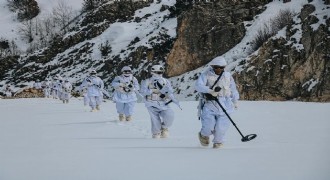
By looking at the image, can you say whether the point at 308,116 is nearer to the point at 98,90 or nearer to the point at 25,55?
the point at 98,90

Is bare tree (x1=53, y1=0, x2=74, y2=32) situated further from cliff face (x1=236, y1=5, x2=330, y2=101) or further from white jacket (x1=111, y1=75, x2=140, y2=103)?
white jacket (x1=111, y1=75, x2=140, y2=103)

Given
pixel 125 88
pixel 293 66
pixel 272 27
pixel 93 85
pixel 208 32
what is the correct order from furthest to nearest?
pixel 208 32
pixel 272 27
pixel 293 66
pixel 93 85
pixel 125 88

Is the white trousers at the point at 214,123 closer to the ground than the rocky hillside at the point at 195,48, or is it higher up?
closer to the ground

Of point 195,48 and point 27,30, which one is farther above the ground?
point 27,30

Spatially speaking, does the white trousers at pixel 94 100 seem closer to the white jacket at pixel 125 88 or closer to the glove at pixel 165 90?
the white jacket at pixel 125 88

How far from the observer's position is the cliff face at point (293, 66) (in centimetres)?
2906

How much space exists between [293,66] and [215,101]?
22900 mm

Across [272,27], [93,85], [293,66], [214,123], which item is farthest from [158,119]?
[272,27]

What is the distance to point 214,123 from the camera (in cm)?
859

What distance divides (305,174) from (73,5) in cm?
7923

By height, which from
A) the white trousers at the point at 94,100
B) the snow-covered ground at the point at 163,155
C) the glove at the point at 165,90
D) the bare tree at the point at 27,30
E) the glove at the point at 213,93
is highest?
the bare tree at the point at 27,30

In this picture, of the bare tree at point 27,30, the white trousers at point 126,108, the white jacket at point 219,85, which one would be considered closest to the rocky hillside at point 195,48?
the bare tree at point 27,30

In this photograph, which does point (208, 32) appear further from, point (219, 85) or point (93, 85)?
point (219, 85)

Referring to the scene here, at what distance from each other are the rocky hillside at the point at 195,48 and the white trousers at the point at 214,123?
69.0 ft
